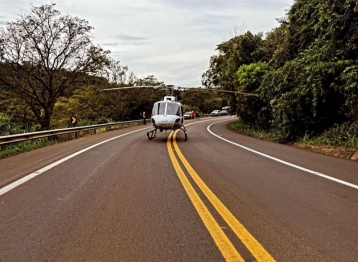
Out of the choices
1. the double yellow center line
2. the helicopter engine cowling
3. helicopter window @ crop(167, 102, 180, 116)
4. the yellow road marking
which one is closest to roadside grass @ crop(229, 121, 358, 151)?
the helicopter engine cowling

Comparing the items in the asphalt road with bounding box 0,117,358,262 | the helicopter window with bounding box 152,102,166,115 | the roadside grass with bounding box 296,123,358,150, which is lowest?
the asphalt road with bounding box 0,117,358,262

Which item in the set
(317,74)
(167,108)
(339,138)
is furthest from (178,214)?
(167,108)

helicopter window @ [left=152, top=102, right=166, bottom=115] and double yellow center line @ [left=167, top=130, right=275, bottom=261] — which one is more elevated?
helicopter window @ [left=152, top=102, right=166, bottom=115]

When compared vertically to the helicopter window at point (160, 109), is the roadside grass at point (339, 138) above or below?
below

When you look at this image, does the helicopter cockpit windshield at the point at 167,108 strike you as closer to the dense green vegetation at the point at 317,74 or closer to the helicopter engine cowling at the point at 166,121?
the helicopter engine cowling at the point at 166,121

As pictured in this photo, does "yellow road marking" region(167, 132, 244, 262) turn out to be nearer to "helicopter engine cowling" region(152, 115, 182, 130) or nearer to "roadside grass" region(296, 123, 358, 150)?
"roadside grass" region(296, 123, 358, 150)

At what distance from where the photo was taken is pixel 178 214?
5.27 meters

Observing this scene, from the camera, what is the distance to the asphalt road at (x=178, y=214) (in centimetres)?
391

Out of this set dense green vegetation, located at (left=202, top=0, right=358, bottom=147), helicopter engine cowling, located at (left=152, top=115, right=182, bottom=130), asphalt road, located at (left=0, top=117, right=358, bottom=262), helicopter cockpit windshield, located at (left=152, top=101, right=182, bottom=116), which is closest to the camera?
asphalt road, located at (left=0, top=117, right=358, bottom=262)

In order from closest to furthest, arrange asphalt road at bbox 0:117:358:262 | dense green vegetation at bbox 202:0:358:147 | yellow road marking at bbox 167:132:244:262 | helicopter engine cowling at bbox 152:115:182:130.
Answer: yellow road marking at bbox 167:132:244:262
asphalt road at bbox 0:117:358:262
dense green vegetation at bbox 202:0:358:147
helicopter engine cowling at bbox 152:115:182:130

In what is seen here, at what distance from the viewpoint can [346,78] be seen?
14.4 meters

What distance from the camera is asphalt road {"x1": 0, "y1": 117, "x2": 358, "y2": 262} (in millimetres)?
3908

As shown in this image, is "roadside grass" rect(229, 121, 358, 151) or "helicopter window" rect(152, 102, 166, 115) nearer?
"roadside grass" rect(229, 121, 358, 151)

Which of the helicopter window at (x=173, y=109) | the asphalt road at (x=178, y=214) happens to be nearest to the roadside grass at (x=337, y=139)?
the asphalt road at (x=178, y=214)
